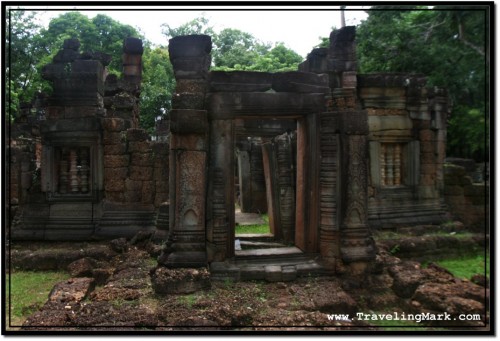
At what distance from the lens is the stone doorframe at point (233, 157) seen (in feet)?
18.6

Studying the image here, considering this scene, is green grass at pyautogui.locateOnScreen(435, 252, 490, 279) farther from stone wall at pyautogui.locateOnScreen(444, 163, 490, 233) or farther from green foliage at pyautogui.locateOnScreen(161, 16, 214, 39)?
green foliage at pyautogui.locateOnScreen(161, 16, 214, 39)

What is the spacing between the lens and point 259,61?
23.3 m

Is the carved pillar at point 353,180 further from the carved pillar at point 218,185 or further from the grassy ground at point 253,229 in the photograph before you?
the grassy ground at point 253,229

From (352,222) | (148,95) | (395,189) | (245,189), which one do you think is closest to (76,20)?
(148,95)

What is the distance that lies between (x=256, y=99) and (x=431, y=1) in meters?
2.51

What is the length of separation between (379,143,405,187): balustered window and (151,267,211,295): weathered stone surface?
6.92 meters

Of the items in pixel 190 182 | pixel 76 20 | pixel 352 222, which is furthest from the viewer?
pixel 76 20

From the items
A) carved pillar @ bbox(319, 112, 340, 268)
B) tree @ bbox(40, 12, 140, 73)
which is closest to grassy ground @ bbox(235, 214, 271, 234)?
carved pillar @ bbox(319, 112, 340, 268)

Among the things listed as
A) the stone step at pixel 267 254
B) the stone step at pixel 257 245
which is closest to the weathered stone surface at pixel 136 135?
the stone step at pixel 257 245

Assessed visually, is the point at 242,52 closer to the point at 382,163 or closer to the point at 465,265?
the point at 382,163

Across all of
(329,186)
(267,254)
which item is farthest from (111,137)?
(329,186)

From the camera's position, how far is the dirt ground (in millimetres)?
4434

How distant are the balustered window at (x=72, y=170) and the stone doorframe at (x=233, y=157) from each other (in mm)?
4782

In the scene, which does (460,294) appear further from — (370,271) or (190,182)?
(190,182)
